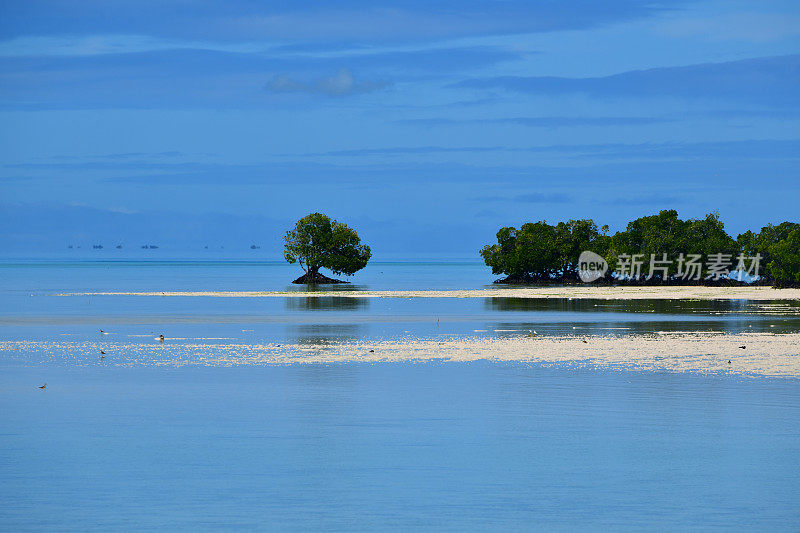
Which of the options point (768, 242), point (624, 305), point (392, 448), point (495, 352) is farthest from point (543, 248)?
point (392, 448)

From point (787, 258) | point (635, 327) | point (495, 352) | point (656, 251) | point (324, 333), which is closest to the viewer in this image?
point (495, 352)

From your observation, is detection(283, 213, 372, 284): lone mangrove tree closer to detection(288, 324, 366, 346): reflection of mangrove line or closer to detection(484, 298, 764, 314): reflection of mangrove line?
detection(484, 298, 764, 314): reflection of mangrove line

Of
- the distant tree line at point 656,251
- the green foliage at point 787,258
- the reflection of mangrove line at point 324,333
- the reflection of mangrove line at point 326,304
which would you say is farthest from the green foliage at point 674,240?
the reflection of mangrove line at point 324,333

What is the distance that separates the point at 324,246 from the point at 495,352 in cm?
8807

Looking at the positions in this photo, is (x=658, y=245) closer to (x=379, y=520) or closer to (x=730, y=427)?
(x=730, y=427)

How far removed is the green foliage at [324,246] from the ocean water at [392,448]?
A: 87.4m

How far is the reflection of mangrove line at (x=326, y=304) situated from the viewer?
231 ft

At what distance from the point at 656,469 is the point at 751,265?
105m

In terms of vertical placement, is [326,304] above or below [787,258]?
below

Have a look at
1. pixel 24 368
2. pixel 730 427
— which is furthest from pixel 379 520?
pixel 24 368

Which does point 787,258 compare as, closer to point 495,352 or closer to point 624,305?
point 624,305

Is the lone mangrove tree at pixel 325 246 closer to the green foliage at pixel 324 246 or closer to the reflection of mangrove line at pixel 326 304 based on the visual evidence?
the green foliage at pixel 324 246

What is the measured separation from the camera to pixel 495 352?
3681 centimetres

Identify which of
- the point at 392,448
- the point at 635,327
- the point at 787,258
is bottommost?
the point at 392,448
